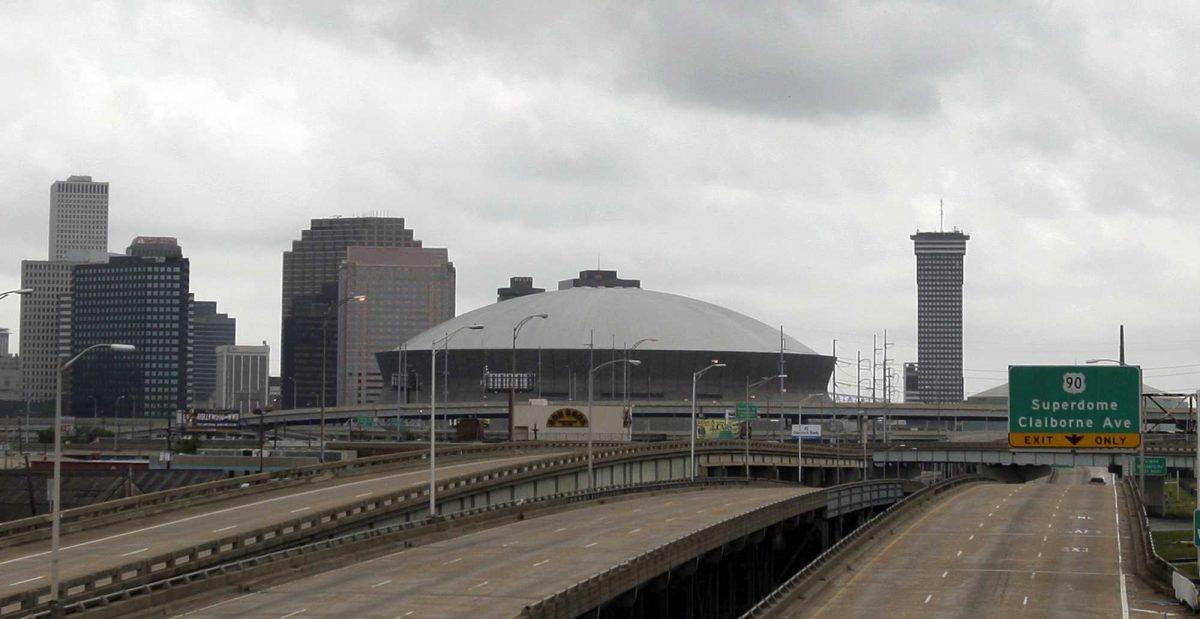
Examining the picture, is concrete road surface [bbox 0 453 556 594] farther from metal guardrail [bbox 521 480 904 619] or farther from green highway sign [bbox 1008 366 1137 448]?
green highway sign [bbox 1008 366 1137 448]

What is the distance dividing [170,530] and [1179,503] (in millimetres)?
103544

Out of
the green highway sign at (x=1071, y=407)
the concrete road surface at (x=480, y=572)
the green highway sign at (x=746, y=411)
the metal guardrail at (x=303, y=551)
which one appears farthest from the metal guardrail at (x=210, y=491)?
the green highway sign at (x=1071, y=407)

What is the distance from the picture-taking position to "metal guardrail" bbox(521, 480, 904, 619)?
44.8 metres

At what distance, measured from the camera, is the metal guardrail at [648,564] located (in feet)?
147

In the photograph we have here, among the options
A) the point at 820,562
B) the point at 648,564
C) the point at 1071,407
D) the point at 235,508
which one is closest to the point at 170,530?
the point at 235,508

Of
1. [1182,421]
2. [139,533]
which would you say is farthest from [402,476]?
[1182,421]

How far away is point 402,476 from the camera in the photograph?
94.0 m

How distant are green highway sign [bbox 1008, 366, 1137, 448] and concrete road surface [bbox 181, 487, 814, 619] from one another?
1562 centimetres

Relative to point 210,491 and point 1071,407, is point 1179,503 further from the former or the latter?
point 210,491

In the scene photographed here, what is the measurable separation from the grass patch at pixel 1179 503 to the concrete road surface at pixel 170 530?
6091 cm

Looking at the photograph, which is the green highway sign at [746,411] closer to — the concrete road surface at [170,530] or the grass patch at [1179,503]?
the grass patch at [1179,503]

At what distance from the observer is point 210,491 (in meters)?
76.2

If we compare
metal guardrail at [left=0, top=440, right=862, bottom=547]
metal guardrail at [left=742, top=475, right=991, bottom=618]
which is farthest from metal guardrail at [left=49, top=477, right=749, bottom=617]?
metal guardrail at [left=742, top=475, right=991, bottom=618]

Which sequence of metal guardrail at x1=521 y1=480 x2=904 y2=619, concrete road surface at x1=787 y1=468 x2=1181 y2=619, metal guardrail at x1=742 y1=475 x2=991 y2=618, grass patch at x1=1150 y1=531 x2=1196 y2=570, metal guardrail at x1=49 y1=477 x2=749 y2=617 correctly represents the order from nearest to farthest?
metal guardrail at x1=49 y1=477 x2=749 y2=617
metal guardrail at x1=521 y1=480 x2=904 y2=619
metal guardrail at x1=742 y1=475 x2=991 y2=618
concrete road surface at x1=787 y1=468 x2=1181 y2=619
grass patch at x1=1150 y1=531 x2=1196 y2=570
